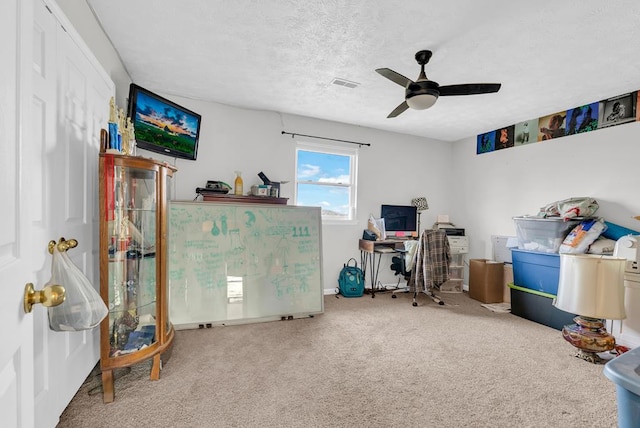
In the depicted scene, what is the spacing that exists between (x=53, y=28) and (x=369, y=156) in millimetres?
3833

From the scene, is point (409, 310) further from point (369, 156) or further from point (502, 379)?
point (369, 156)

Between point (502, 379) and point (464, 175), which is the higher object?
point (464, 175)

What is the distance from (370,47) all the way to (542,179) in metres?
3.12

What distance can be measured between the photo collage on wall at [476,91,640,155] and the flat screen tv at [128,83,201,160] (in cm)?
420

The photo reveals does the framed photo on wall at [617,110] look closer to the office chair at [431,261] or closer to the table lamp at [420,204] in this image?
the office chair at [431,261]

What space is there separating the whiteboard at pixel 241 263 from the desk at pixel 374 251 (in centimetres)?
103

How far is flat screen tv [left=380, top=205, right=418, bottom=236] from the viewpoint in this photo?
4695 millimetres

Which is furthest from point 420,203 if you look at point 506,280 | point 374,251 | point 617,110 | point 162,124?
point 162,124

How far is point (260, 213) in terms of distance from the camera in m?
3.41

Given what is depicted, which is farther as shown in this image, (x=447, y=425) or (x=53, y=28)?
(x=447, y=425)

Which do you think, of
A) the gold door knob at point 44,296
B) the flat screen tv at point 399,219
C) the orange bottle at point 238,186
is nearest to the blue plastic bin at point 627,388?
the gold door knob at point 44,296

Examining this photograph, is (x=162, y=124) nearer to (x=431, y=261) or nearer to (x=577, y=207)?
(x=431, y=261)

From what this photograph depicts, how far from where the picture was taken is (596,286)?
243 cm

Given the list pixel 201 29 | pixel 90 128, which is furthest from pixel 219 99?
pixel 90 128
